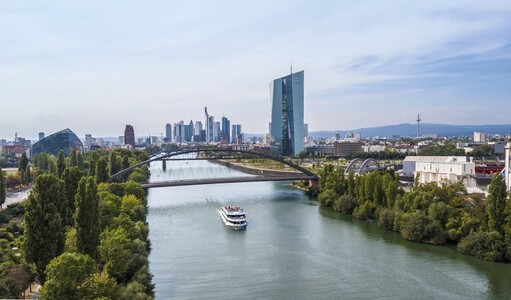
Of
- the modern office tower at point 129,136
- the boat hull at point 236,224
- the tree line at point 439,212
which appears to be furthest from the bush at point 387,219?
the modern office tower at point 129,136

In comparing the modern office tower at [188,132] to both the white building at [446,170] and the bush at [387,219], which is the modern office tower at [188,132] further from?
the bush at [387,219]

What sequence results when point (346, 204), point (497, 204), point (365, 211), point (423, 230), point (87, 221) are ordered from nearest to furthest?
point (87, 221), point (497, 204), point (423, 230), point (365, 211), point (346, 204)

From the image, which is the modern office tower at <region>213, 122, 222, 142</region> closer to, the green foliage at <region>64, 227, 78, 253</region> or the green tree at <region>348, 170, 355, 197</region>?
the green tree at <region>348, 170, 355, 197</region>

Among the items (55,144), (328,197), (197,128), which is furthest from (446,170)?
(197,128)

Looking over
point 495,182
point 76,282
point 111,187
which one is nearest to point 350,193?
point 495,182

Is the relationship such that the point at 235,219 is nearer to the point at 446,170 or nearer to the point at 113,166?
the point at 113,166

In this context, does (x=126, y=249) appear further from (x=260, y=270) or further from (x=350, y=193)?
(x=350, y=193)
